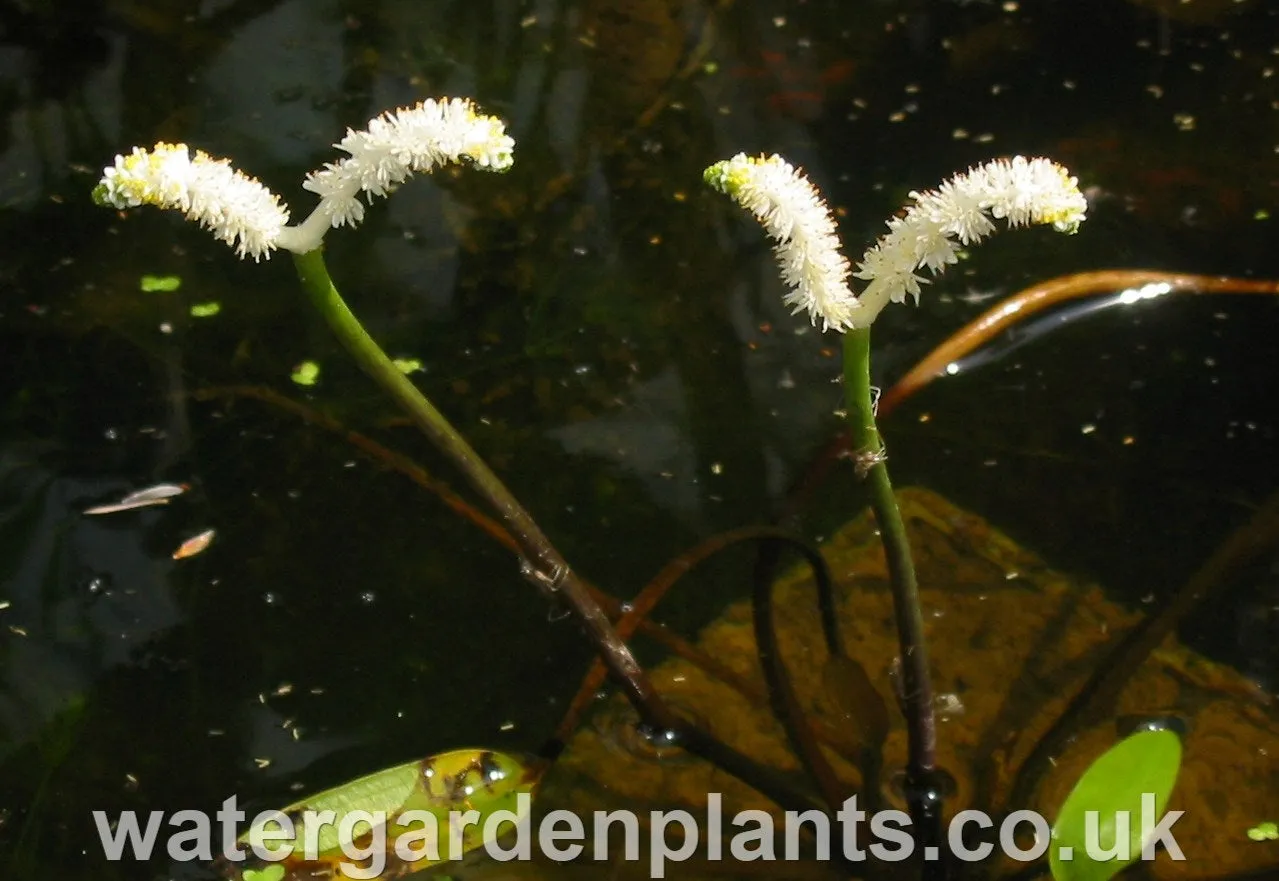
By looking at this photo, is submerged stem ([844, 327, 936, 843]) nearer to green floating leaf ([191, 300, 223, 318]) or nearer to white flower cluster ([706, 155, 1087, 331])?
white flower cluster ([706, 155, 1087, 331])

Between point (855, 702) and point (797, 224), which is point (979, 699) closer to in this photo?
point (855, 702)

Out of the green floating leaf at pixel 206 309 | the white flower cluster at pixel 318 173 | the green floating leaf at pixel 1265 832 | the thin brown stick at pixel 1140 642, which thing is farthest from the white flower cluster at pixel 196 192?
the green floating leaf at pixel 1265 832

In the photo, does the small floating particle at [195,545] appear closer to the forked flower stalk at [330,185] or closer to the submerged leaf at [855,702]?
the forked flower stalk at [330,185]

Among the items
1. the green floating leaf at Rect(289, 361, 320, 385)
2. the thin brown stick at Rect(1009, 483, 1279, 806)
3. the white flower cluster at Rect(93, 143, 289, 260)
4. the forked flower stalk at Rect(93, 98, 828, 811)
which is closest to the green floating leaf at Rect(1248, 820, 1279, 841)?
the thin brown stick at Rect(1009, 483, 1279, 806)

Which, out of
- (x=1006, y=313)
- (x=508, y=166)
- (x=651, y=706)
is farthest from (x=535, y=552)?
(x=1006, y=313)

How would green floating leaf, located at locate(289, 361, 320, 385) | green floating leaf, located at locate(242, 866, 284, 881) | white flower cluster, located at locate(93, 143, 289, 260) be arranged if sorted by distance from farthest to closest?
green floating leaf, located at locate(289, 361, 320, 385), green floating leaf, located at locate(242, 866, 284, 881), white flower cluster, located at locate(93, 143, 289, 260)

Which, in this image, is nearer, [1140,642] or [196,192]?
[196,192]

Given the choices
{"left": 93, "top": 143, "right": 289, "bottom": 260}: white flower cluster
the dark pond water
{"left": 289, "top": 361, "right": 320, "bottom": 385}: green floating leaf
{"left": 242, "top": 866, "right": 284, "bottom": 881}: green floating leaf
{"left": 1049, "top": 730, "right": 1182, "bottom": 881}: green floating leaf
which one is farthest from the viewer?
{"left": 289, "top": 361, "right": 320, "bottom": 385}: green floating leaf
